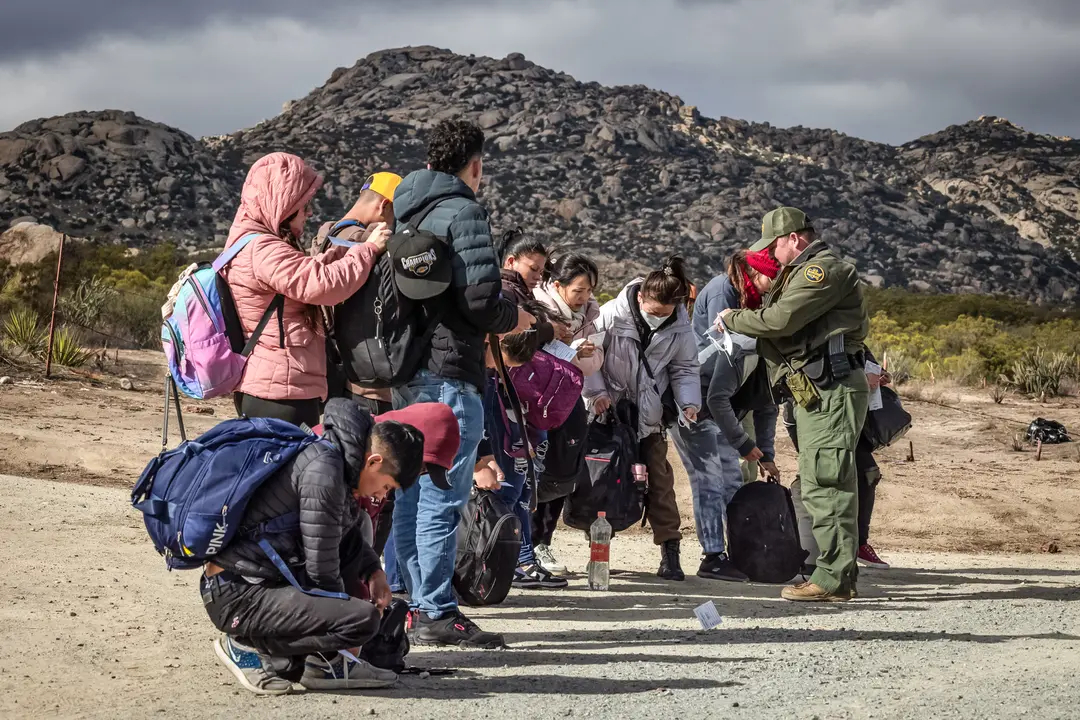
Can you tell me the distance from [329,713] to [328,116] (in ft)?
330

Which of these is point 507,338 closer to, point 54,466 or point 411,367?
point 411,367

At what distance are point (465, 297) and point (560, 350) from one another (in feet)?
6.89

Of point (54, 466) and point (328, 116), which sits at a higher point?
point (328, 116)

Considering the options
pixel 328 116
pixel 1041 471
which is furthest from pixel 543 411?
pixel 328 116

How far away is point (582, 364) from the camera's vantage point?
7910 mm

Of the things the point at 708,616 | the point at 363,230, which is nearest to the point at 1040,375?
the point at 708,616

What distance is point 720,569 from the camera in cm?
831

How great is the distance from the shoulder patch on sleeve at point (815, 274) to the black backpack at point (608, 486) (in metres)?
1.73

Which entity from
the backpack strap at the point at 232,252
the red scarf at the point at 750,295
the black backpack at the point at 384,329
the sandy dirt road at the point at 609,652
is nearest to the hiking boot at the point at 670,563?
the sandy dirt road at the point at 609,652

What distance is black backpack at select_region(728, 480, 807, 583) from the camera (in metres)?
7.93

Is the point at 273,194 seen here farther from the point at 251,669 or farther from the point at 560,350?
the point at 560,350

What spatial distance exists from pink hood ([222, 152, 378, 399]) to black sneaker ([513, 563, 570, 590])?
2581mm

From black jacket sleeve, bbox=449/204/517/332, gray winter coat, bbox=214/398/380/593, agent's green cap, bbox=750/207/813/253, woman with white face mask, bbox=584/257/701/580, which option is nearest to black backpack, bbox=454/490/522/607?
black jacket sleeve, bbox=449/204/517/332

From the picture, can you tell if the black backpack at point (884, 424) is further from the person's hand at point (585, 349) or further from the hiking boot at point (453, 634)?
the hiking boot at point (453, 634)
